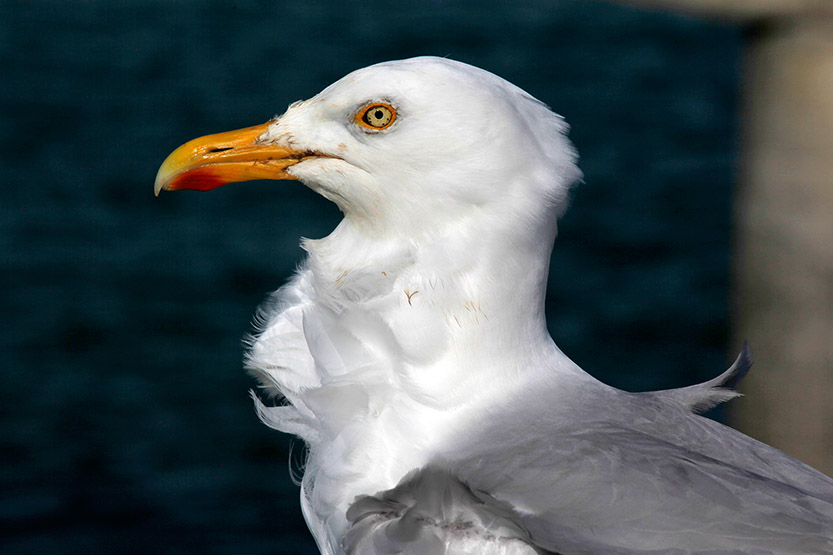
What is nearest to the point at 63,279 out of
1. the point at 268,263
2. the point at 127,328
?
the point at 127,328

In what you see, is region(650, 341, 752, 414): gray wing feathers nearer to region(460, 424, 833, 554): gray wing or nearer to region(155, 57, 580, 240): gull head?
region(460, 424, 833, 554): gray wing

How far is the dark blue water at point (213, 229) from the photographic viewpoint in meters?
5.32

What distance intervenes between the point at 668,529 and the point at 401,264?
702mm

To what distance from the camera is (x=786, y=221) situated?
351cm

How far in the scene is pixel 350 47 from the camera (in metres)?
9.17

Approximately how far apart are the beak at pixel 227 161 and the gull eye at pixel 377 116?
15cm

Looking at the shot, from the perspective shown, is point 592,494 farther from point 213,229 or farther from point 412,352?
point 213,229

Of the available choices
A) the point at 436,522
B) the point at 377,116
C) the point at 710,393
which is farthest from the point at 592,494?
the point at 377,116

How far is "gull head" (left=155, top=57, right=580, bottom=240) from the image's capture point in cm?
222

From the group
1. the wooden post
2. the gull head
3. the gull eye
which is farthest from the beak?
the wooden post

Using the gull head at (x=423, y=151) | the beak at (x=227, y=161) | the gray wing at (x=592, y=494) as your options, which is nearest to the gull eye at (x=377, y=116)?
the gull head at (x=423, y=151)

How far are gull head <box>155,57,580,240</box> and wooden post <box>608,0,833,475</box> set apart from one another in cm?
109

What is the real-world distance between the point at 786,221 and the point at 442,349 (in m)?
1.67

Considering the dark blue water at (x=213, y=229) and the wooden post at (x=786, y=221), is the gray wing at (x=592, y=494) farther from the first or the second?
the dark blue water at (x=213, y=229)
